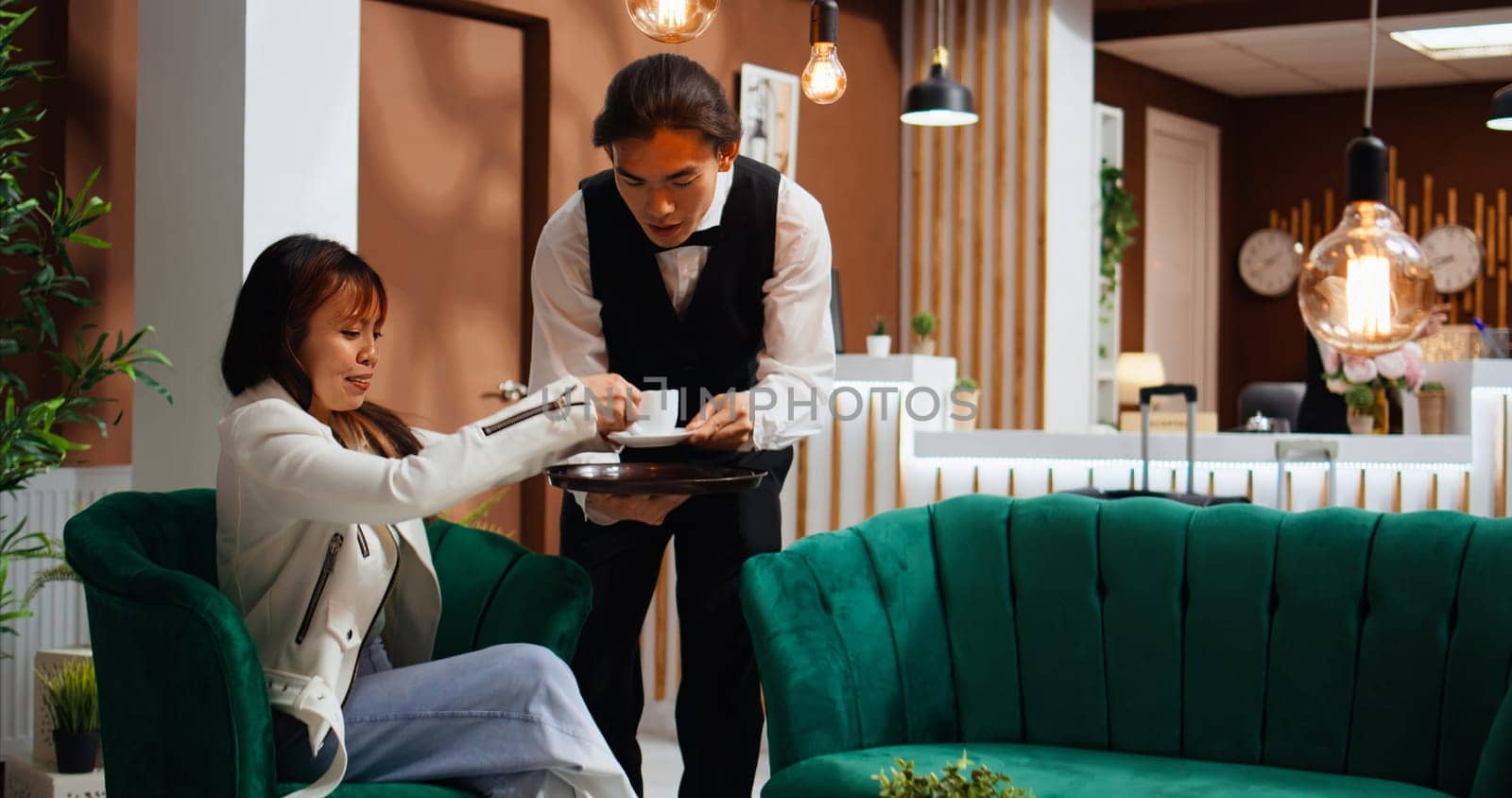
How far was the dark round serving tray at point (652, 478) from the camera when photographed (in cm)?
218

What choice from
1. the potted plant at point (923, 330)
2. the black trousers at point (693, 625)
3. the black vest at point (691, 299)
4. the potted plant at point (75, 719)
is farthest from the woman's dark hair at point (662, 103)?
the potted plant at point (923, 330)

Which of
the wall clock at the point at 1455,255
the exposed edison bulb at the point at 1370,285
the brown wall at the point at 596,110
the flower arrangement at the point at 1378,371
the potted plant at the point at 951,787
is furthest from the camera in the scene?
the wall clock at the point at 1455,255

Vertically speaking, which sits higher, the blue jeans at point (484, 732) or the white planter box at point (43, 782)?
the blue jeans at point (484, 732)

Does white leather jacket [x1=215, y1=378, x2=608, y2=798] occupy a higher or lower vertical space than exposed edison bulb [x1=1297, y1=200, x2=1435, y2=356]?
lower

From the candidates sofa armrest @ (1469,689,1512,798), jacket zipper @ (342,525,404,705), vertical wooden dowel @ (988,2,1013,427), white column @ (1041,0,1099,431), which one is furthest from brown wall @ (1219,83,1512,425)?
jacket zipper @ (342,525,404,705)

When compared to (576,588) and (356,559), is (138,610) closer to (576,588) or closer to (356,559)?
(356,559)

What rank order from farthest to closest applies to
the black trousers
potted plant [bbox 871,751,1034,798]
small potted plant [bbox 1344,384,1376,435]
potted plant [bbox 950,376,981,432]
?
potted plant [bbox 950,376,981,432], small potted plant [bbox 1344,384,1376,435], the black trousers, potted plant [bbox 871,751,1034,798]

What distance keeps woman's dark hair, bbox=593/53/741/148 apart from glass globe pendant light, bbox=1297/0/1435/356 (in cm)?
88

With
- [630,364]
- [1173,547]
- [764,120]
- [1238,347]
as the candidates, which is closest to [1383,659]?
[1173,547]

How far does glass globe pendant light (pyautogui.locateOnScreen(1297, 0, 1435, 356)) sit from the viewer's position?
204cm

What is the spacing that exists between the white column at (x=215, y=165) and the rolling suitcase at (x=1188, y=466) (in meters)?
2.07

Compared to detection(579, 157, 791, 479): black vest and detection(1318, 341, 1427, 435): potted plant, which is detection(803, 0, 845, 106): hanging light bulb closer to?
detection(579, 157, 791, 479): black vest

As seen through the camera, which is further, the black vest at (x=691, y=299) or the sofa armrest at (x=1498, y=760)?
the black vest at (x=691, y=299)

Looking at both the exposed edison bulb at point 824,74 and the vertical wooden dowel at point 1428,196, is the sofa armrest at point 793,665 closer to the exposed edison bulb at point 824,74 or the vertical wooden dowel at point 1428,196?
the exposed edison bulb at point 824,74
